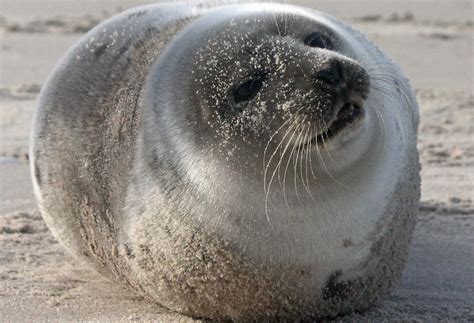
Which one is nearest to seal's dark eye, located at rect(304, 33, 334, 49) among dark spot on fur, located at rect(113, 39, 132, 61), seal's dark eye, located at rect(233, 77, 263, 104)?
seal's dark eye, located at rect(233, 77, 263, 104)

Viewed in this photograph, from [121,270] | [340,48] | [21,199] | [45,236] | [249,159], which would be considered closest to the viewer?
[249,159]

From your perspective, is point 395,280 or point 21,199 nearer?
point 395,280

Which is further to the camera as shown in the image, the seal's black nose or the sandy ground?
the sandy ground

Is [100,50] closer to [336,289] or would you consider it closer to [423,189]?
[336,289]

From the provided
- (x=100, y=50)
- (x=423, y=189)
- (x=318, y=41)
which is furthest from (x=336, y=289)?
(x=423, y=189)

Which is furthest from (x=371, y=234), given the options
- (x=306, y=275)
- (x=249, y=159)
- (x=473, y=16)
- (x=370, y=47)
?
(x=473, y=16)

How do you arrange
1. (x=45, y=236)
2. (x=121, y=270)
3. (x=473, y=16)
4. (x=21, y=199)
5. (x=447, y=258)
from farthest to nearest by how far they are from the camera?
(x=473, y=16) < (x=21, y=199) < (x=45, y=236) < (x=447, y=258) < (x=121, y=270)

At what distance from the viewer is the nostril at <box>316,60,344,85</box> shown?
3.54 meters

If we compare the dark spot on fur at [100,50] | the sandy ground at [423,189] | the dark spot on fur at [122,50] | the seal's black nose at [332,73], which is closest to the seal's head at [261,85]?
the seal's black nose at [332,73]

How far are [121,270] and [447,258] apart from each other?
4.81 feet

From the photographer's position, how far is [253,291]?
12.6 feet

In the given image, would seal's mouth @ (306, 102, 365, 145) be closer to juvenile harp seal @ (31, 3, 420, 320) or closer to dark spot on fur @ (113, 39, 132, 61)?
juvenile harp seal @ (31, 3, 420, 320)

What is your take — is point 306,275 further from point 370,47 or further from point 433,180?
point 433,180

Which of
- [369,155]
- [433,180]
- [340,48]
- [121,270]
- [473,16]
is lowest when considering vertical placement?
[473,16]
